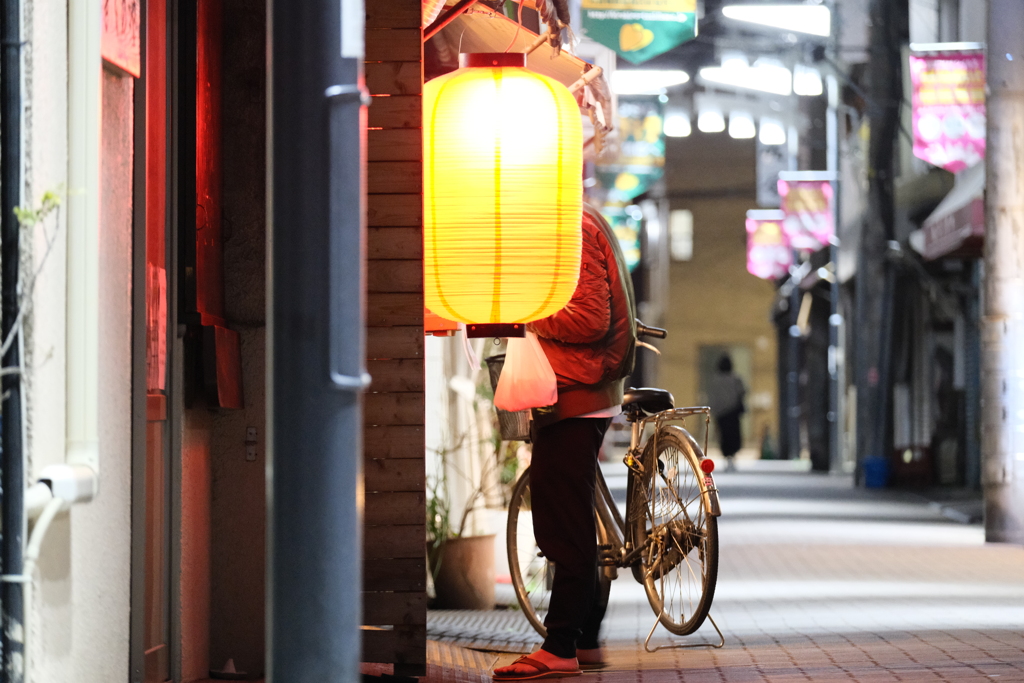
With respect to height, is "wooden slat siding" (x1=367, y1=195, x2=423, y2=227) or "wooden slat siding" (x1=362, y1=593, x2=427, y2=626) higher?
"wooden slat siding" (x1=367, y1=195, x2=423, y2=227)

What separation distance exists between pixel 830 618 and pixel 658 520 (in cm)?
183

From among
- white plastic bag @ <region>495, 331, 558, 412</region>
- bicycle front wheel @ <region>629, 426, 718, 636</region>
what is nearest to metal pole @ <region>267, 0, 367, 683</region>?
white plastic bag @ <region>495, 331, 558, 412</region>

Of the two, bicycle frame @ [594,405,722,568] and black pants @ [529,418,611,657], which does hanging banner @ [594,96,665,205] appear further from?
black pants @ [529,418,611,657]

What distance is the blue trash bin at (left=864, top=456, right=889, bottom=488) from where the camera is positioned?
22.7 metres

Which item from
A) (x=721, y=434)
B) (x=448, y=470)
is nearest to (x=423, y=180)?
(x=448, y=470)

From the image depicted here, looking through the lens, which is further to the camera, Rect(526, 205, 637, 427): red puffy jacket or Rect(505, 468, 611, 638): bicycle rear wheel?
Rect(505, 468, 611, 638): bicycle rear wheel

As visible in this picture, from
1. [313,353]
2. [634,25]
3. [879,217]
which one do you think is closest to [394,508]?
[313,353]

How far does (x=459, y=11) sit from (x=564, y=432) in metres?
1.81

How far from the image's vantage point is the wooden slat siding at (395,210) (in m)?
5.23

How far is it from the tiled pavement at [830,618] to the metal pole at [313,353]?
10.3ft

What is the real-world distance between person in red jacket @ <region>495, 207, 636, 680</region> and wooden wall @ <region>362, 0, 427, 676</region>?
0.57 m

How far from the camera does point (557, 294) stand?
499 centimetres

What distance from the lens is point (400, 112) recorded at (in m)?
5.22

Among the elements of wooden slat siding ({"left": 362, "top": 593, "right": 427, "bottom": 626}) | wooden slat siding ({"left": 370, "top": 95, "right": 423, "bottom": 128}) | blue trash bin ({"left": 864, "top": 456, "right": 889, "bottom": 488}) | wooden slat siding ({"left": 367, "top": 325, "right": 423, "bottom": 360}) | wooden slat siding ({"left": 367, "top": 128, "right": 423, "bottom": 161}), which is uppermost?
wooden slat siding ({"left": 370, "top": 95, "right": 423, "bottom": 128})
